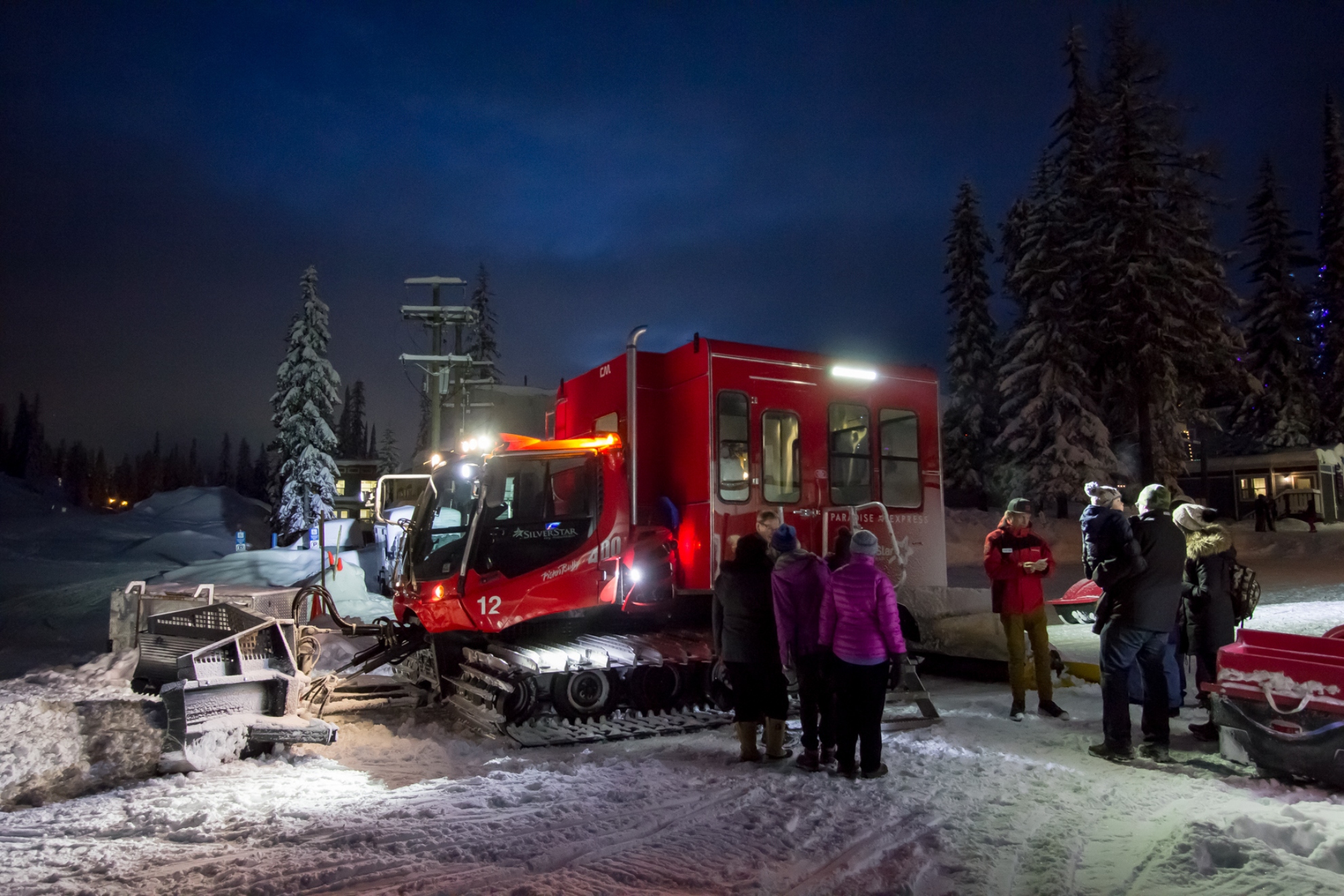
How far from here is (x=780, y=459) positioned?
27.9ft

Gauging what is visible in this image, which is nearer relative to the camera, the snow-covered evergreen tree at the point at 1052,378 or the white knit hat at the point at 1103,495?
the white knit hat at the point at 1103,495

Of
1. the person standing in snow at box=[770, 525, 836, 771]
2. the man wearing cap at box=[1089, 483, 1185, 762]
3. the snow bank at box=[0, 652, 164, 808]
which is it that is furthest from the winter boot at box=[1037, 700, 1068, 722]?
the snow bank at box=[0, 652, 164, 808]

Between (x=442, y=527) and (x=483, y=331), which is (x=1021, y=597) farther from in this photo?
(x=483, y=331)

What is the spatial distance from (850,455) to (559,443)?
3126 millimetres

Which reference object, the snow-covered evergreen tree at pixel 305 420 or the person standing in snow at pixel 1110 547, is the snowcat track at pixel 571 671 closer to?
the person standing in snow at pixel 1110 547

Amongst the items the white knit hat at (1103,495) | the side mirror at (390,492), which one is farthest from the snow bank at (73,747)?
the white knit hat at (1103,495)

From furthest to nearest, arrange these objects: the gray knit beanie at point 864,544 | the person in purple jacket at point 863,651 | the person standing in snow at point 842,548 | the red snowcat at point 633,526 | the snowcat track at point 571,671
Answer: the red snowcat at point 633,526 → the snowcat track at point 571,671 → the person standing in snow at point 842,548 → the gray knit beanie at point 864,544 → the person in purple jacket at point 863,651

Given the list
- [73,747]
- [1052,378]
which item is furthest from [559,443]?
[1052,378]

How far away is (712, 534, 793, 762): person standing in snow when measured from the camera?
632 cm

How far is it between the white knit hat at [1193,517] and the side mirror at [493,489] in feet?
18.3

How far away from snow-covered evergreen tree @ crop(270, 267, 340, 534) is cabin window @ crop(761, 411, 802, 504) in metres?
32.0

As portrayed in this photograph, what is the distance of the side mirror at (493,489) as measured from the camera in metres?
7.59

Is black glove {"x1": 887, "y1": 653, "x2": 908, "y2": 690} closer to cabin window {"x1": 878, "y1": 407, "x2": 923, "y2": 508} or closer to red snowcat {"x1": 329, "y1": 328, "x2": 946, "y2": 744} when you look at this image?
red snowcat {"x1": 329, "y1": 328, "x2": 946, "y2": 744}

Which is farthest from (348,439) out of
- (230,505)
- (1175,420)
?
(1175,420)
